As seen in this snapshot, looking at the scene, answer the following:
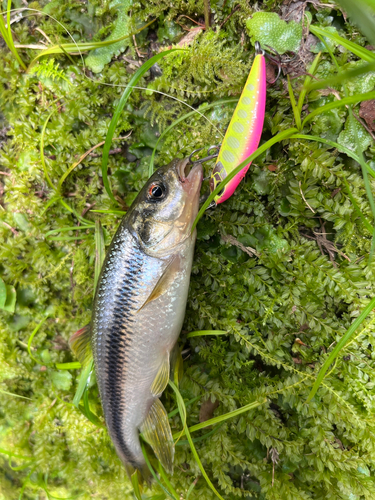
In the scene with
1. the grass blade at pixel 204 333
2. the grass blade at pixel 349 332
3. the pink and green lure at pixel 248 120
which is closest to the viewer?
the grass blade at pixel 349 332

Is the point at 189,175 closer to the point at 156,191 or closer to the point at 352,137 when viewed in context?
the point at 156,191

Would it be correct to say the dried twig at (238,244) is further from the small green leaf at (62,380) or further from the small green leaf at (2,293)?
the small green leaf at (2,293)

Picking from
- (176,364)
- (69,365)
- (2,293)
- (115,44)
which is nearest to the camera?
(176,364)

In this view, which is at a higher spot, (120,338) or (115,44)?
(115,44)

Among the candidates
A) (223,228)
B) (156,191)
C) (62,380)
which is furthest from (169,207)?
(62,380)

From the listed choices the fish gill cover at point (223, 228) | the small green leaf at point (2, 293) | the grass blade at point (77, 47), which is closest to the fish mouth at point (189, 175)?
the fish gill cover at point (223, 228)

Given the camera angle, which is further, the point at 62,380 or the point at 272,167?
the point at 62,380

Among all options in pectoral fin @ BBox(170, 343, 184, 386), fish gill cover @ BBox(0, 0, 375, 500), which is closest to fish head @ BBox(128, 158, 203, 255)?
fish gill cover @ BBox(0, 0, 375, 500)

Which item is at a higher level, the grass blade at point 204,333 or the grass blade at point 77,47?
the grass blade at point 77,47
